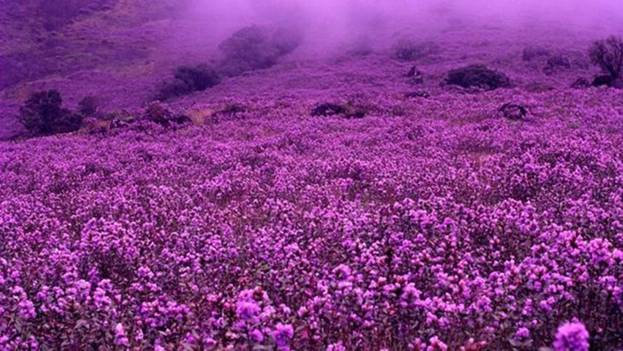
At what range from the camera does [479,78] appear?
3178 centimetres

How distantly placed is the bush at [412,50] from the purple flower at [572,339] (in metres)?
43.0

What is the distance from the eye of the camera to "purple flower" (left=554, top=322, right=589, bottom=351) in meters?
2.77

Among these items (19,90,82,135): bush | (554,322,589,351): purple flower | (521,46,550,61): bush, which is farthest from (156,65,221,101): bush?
(554,322,589,351): purple flower

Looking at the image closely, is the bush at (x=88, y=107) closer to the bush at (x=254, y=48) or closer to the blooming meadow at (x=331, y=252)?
the bush at (x=254, y=48)

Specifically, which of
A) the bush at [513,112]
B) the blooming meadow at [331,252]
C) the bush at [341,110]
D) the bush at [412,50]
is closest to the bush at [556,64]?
the bush at [412,50]

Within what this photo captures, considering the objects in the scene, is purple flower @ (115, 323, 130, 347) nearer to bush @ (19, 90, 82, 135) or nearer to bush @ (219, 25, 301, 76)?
bush @ (19, 90, 82, 135)

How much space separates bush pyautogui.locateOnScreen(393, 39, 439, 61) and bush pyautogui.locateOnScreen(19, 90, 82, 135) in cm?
2397

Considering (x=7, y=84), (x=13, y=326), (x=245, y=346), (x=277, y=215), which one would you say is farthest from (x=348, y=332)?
(x=7, y=84)

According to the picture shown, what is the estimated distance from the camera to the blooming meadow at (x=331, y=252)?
426cm

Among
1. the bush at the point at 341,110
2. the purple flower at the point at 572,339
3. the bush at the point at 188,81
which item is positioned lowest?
the bush at the point at 188,81

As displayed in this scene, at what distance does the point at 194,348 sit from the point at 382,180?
7.24 metres

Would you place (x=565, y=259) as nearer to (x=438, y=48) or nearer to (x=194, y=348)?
(x=194, y=348)

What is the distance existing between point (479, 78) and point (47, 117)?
21831mm

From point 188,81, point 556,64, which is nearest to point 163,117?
point 188,81
